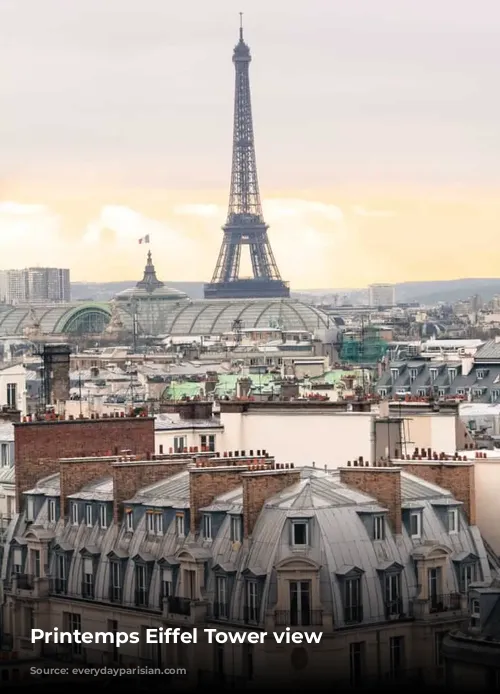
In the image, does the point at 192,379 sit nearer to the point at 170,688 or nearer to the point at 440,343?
the point at 440,343

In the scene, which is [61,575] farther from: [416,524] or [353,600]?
[353,600]

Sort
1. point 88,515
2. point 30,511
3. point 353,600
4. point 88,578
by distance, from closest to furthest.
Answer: point 353,600 < point 88,578 < point 88,515 < point 30,511

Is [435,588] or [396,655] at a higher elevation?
[435,588]

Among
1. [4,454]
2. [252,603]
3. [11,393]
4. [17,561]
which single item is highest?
[11,393]

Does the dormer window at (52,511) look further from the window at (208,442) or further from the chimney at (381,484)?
the window at (208,442)

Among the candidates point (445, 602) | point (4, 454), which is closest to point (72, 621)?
point (445, 602)

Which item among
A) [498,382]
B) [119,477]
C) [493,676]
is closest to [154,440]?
[119,477]

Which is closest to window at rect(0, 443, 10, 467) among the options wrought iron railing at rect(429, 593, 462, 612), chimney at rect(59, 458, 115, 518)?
chimney at rect(59, 458, 115, 518)
